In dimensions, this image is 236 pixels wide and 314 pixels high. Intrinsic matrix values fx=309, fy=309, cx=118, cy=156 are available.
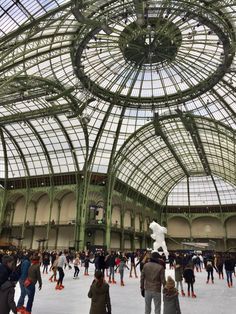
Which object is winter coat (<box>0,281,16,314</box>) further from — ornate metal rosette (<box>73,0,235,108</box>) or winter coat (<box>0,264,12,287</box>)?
ornate metal rosette (<box>73,0,235,108</box>)

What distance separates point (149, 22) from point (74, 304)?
2822 cm

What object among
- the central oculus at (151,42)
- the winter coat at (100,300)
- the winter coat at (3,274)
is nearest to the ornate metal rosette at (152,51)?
the central oculus at (151,42)

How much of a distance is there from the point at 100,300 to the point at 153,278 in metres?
2.48

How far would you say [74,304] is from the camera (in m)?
12.5

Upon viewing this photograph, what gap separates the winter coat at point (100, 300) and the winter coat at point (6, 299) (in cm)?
165

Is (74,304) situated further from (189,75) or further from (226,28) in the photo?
(189,75)

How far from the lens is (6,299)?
6328 millimetres

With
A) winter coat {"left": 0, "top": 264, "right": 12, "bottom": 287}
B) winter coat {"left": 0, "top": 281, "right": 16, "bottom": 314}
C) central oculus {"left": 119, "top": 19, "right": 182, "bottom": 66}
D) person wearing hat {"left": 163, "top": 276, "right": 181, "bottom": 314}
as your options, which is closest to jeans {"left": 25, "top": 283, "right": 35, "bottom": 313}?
winter coat {"left": 0, "top": 264, "right": 12, "bottom": 287}

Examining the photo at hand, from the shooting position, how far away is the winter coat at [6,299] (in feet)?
20.6

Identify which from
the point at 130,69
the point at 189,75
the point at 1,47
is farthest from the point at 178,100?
the point at 1,47

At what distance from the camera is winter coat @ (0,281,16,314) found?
628 centimetres

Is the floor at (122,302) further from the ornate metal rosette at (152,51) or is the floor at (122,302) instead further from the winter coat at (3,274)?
the ornate metal rosette at (152,51)

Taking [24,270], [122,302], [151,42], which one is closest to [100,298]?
[24,270]

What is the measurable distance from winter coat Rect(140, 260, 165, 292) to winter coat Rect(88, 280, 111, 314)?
2208 mm
